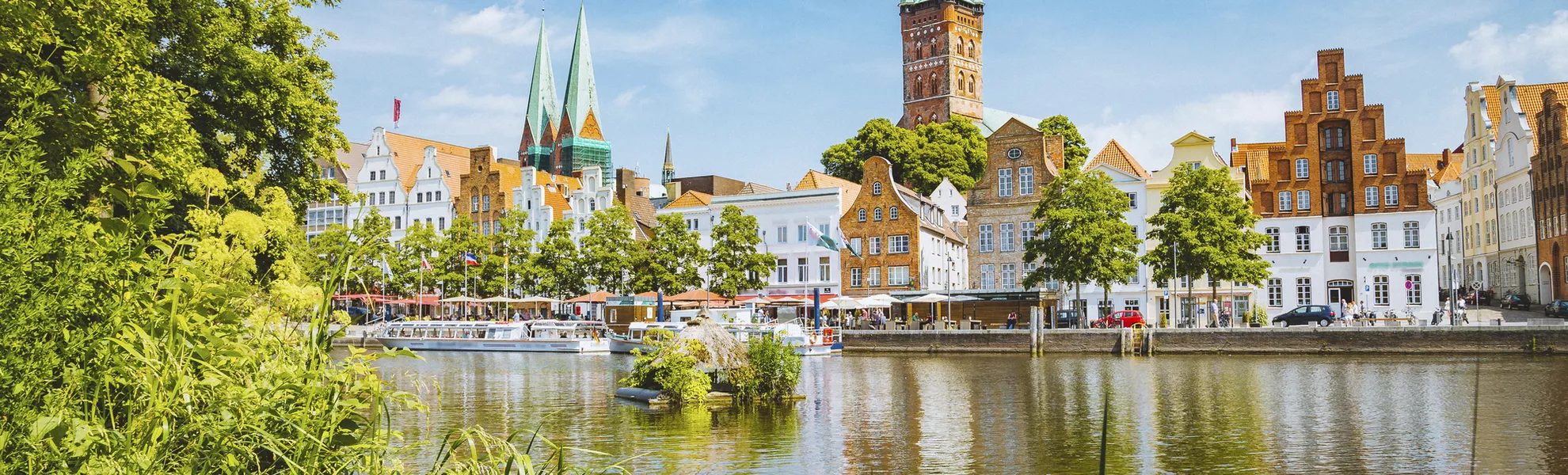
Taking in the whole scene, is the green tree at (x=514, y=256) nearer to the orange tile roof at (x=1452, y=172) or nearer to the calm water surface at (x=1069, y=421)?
the calm water surface at (x=1069, y=421)

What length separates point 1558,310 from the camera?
60.7 meters

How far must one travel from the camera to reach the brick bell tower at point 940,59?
438 feet

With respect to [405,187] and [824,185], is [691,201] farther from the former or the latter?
[405,187]

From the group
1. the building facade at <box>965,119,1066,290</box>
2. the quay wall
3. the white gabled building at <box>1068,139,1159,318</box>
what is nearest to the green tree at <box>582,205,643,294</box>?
the quay wall

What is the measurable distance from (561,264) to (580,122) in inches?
2695

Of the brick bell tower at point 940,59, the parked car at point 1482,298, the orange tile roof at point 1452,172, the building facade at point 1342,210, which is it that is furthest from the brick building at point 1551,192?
the brick bell tower at point 940,59

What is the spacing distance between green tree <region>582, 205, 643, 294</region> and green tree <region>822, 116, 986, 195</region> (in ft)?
75.3

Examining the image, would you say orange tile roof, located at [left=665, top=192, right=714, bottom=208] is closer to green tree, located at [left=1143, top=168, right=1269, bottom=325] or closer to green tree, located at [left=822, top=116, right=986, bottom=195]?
green tree, located at [left=822, top=116, right=986, bottom=195]

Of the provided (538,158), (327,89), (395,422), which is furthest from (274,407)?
(538,158)

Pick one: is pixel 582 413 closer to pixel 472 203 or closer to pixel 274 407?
pixel 274 407

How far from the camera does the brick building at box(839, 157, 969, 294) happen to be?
7225 centimetres

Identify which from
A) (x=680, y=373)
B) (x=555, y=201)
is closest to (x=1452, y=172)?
(x=555, y=201)

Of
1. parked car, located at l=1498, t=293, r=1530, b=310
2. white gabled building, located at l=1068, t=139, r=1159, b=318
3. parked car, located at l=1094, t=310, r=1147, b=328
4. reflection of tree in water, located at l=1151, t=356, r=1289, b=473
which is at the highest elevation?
white gabled building, located at l=1068, t=139, r=1159, b=318

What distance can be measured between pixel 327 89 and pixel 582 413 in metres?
10.4
